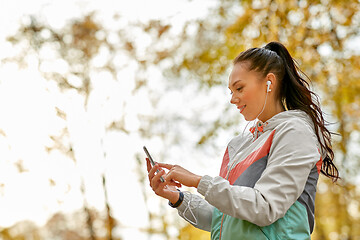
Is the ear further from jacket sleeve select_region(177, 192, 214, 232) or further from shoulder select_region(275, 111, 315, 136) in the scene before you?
jacket sleeve select_region(177, 192, 214, 232)

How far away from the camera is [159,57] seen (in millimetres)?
7023

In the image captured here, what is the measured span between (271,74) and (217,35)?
464 cm

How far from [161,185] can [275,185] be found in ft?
1.22

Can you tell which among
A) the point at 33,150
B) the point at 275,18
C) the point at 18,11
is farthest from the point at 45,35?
the point at 275,18

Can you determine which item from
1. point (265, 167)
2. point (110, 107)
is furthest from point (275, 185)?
point (110, 107)

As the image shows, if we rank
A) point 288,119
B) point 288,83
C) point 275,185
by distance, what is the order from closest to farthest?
point 275,185
point 288,119
point 288,83

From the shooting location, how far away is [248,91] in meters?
1.39

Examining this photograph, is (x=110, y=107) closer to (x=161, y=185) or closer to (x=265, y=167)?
(x=161, y=185)

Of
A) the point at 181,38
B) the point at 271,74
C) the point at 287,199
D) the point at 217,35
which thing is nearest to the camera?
the point at 287,199

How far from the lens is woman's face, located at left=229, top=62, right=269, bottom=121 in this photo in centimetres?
139

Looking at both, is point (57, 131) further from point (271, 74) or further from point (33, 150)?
point (271, 74)

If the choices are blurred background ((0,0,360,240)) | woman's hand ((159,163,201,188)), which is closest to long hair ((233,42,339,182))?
woman's hand ((159,163,201,188))

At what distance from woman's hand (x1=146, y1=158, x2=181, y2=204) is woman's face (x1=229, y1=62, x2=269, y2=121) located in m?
0.32

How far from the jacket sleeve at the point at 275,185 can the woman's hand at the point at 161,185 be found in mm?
201
